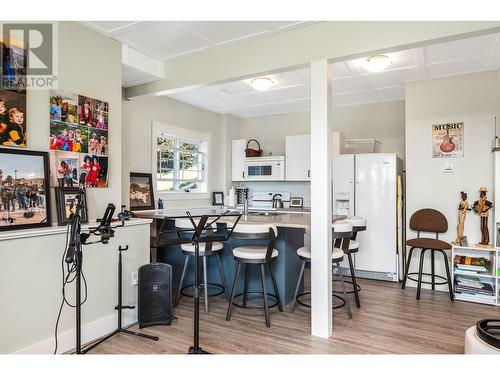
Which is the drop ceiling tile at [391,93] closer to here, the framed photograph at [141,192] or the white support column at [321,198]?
the white support column at [321,198]

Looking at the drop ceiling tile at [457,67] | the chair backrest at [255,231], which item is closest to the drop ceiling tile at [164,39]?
the chair backrest at [255,231]

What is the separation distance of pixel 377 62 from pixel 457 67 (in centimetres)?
104

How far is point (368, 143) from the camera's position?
5387 millimetres

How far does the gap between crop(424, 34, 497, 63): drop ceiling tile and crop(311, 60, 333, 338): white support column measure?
1363 mm

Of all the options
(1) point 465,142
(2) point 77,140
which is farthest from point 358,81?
(2) point 77,140

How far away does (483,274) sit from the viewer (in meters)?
3.78

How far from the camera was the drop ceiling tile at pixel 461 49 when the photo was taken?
3.21 metres

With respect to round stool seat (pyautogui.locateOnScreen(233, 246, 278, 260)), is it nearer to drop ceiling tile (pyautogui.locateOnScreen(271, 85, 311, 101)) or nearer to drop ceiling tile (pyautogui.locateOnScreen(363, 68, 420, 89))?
drop ceiling tile (pyautogui.locateOnScreen(271, 85, 311, 101))

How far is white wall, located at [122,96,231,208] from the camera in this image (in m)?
4.38

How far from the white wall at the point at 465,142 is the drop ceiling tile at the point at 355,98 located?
2.18ft

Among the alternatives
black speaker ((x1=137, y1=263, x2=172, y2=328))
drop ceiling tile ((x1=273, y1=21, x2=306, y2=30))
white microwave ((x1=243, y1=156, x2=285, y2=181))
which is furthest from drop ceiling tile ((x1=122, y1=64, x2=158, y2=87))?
white microwave ((x1=243, y1=156, x2=285, y2=181))
